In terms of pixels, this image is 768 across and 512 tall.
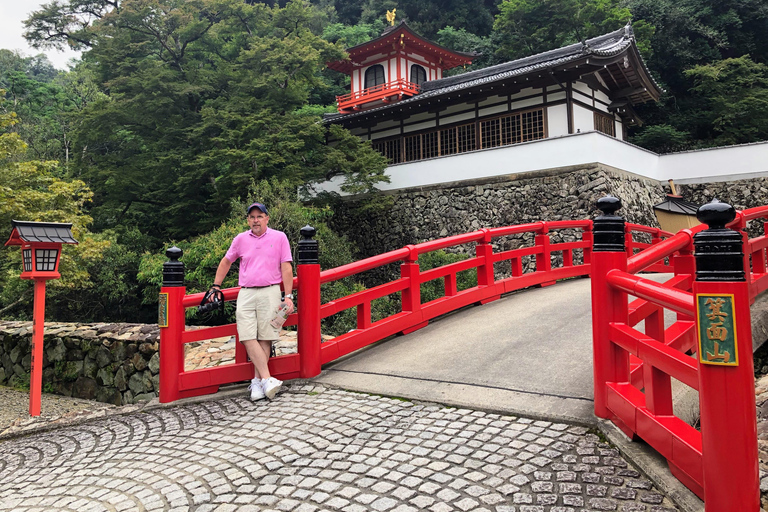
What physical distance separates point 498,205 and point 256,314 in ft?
40.4

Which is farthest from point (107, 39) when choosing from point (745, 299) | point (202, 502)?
point (745, 299)

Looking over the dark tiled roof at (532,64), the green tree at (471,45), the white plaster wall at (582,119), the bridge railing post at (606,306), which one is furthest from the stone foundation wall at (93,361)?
the green tree at (471,45)

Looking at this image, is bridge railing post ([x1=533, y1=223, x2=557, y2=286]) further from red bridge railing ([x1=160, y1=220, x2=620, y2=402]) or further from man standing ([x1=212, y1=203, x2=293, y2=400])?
man standing ([x1=212, y1=203, x2=293, y2=400])

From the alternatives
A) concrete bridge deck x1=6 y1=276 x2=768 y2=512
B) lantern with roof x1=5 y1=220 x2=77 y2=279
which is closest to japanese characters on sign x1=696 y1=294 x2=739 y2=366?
concrete bridge deck x1=6 y1=276 x2=768 y2=512

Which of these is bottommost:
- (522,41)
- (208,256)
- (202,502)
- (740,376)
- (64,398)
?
(64,398)

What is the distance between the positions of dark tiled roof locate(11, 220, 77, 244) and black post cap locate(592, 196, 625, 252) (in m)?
6.86

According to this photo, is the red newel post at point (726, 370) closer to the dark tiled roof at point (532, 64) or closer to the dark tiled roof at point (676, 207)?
the dark tiled roof at point (676, 207)

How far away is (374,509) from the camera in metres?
2.46

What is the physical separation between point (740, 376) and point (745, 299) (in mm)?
298

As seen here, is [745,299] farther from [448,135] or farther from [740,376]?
[448,135]

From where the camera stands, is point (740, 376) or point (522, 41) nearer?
point (740, 376)

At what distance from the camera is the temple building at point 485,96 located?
50.1 feet

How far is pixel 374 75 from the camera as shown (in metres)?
22.0

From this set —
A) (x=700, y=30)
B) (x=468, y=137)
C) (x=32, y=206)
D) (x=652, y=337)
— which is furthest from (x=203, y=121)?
(x=700, y=30)
